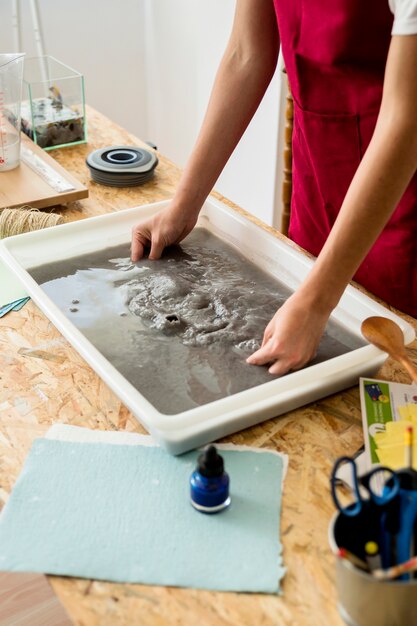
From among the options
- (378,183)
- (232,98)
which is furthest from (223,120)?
(378,183)

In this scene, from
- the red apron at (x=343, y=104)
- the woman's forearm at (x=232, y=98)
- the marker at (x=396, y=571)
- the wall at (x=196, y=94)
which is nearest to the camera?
the marker at (x=396, y=571)

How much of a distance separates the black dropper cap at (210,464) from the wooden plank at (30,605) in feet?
3.54

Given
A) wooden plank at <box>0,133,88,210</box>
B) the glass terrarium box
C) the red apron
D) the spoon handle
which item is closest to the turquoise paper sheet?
the spoon handle

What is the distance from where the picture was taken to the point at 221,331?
3.97ft

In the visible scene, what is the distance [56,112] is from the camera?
6.60ft

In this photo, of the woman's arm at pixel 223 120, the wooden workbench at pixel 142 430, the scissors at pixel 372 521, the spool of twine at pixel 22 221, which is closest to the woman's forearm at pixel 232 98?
the woman's arm at pixel 223 120

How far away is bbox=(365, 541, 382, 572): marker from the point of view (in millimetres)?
722

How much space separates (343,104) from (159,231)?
1.44ft

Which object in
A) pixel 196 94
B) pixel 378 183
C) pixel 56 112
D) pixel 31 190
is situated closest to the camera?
pixel 378 183

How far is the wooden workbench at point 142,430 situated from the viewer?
2.57 ft

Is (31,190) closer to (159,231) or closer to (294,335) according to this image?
(159,231)

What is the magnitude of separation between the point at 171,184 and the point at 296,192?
0.40m

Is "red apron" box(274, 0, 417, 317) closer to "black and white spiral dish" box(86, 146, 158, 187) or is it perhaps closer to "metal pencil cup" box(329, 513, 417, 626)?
"black and white spiral dish" box(86, 146, 158, 187)

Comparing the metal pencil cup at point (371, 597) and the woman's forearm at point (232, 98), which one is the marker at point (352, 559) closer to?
the metal pencil cup at point (371, 597)
